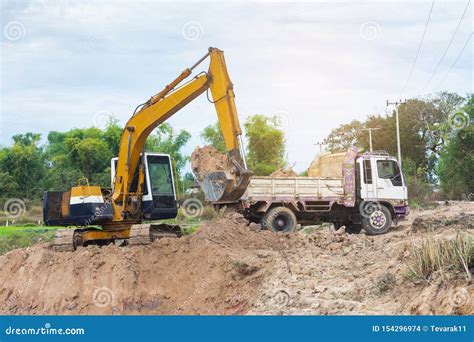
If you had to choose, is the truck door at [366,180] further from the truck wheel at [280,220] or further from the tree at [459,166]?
the tree at [459,166]

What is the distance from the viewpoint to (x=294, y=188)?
63.0 feet

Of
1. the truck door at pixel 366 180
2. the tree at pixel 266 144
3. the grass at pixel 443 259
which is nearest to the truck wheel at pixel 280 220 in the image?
the truck door at pixel 366 180

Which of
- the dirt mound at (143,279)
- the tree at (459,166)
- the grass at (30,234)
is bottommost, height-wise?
the dirt mound at (143,279)

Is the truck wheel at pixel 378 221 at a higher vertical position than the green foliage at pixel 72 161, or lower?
lower

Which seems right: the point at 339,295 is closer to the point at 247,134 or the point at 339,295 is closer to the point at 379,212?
the point at 379,212

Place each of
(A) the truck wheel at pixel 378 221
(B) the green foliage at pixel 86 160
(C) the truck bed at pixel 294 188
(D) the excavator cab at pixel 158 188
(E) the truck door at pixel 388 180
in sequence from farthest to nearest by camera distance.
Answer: (B) the green foliage at pixel 86 160 < (E) the truck door at pixel 388 180 < (A) the truck wheel at pixel 378 221 < (C) the truck bed at pixel 294 188 < (D) the excavator cab at pixel 158 188

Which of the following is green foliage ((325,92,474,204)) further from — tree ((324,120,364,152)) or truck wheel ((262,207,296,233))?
truck wheel ((262,207,296,233))

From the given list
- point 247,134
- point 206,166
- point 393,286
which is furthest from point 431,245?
point 247,134

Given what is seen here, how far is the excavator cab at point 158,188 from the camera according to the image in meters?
15.2

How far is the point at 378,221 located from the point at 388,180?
1.35m

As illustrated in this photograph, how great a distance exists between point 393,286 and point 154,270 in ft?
17.5

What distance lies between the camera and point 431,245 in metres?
9.76

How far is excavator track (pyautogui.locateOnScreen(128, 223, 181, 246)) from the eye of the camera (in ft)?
47.9

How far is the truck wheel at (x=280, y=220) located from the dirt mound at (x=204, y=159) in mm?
2668
